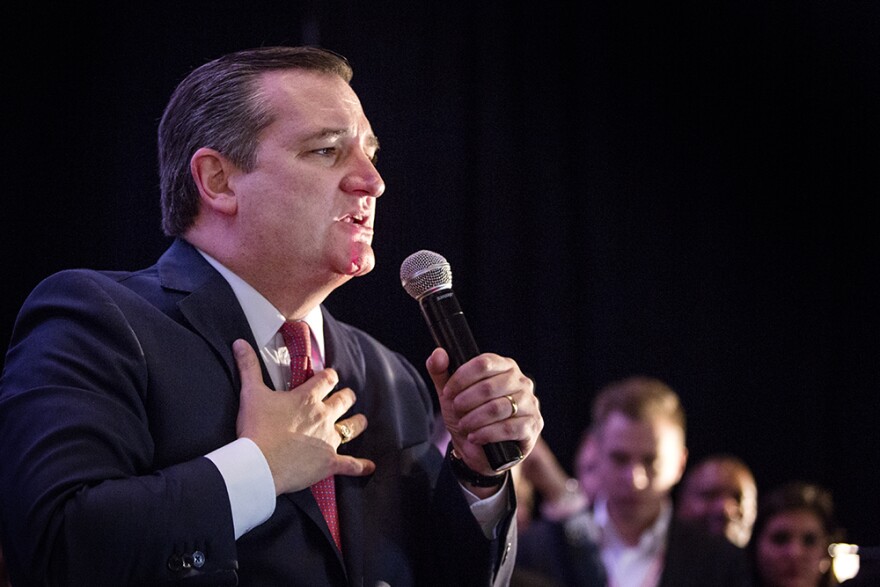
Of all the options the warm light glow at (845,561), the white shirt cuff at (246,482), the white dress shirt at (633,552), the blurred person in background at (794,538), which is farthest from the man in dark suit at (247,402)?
the blurred person in background at (794,538)

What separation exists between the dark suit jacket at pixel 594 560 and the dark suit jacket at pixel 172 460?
54.4 inches

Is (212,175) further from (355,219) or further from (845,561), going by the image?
(845,561)

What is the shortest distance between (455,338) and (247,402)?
355 millimetres

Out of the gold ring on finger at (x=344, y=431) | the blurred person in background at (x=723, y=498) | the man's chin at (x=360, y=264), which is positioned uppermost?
the man's chin at (x=360, y=264)

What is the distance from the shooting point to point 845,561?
177 centimetres

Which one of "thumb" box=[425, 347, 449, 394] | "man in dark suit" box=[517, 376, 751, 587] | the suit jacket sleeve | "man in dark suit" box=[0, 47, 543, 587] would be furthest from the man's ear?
"man in dark suit" box=[517, 376, 751, 587]

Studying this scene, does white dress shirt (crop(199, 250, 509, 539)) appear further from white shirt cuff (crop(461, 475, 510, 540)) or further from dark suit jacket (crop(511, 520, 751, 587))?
dark suit jacket (crop(511, 520, 751, 587))

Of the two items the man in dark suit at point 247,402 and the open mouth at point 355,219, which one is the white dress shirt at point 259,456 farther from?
the open mouth at point 355,219

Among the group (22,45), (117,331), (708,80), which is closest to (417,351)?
(22,45)

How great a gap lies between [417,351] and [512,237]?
102 cm

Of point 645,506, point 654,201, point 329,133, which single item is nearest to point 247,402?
point 329,133

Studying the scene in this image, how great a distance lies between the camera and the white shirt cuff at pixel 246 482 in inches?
56.7

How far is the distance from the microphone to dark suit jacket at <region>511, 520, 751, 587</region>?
159cm

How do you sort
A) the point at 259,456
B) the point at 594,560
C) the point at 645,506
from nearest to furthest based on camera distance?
the point at 259,456 → the point at 594,560 → the point at 645,506
